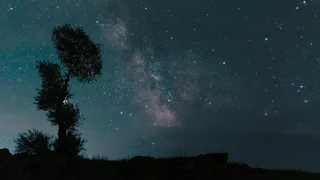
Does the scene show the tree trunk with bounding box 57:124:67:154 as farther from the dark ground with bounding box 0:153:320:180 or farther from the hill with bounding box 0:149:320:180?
the dark ground with bounding box 0:153:320:180

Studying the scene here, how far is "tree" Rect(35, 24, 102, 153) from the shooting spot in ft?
104

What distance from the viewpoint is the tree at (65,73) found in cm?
3162

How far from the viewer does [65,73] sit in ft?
110

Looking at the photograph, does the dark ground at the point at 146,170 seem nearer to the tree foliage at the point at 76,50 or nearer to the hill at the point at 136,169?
the hill at the point at 136,169

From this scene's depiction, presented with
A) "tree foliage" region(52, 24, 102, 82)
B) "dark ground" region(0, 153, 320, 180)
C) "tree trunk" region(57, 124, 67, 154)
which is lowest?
"dark ground" region(0, 153, 320, 180)

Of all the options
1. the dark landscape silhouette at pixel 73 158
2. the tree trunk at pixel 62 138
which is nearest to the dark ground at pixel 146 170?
the dark landscape silhouette at pixel 73 158

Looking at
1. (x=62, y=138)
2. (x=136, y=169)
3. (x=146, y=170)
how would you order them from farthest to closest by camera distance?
(x=62, y=138), (x=136, y=169), (x=146, y=170)

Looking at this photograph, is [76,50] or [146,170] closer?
[146,170]

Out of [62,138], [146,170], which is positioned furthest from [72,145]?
[146,170]

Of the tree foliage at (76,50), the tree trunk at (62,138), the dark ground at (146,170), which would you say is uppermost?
the tree foliage at (76,50)

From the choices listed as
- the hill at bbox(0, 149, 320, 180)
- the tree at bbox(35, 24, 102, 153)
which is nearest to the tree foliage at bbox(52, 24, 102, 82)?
the tree at bbox(35, 24, 102, 153)

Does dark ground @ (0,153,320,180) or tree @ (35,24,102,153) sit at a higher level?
tree @ (35,24,102,153)

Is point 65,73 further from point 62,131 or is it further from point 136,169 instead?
point 136,169

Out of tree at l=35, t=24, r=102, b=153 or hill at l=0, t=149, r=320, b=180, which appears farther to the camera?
tree at l=35, t=24, r=102, b=153
